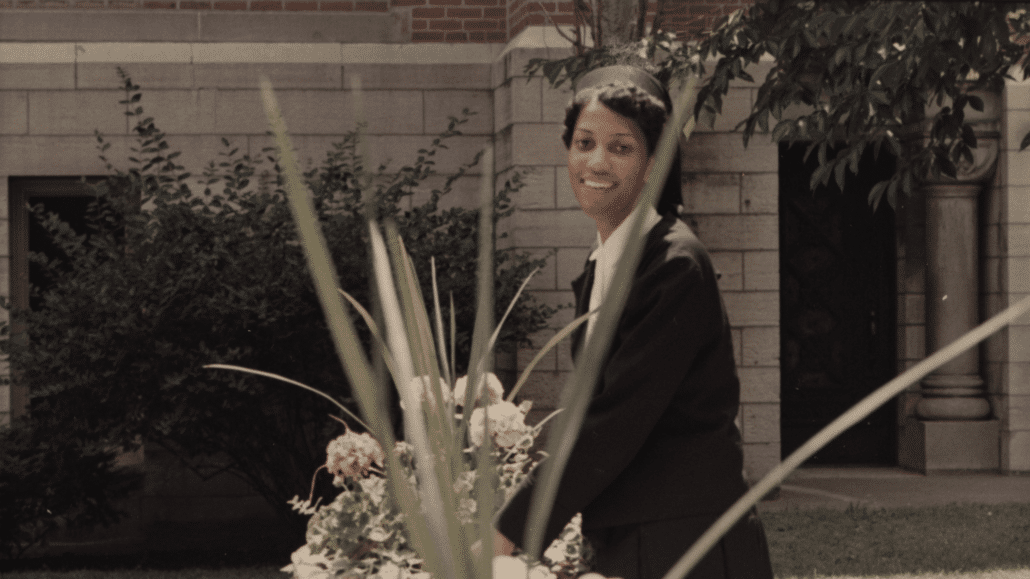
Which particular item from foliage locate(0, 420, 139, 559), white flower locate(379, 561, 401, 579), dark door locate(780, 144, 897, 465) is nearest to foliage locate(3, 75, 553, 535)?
foliage locate(0, 420, 139, 559)

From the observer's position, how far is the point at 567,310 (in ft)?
26.0

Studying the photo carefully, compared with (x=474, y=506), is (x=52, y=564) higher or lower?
lower

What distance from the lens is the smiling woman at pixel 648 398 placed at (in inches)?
64.8

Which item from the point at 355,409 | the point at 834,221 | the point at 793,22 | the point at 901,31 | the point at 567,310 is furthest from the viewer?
the point at 834,221

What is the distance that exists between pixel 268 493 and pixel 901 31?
467 cm


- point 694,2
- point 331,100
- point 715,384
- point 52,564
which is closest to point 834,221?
point 694,2

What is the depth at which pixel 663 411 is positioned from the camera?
1.70 meters

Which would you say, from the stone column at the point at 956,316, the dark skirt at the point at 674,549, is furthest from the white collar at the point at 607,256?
the stone column at the point at 956,316

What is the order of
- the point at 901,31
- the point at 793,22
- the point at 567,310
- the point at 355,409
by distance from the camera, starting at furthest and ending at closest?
1. the point at 567,310
2. the point at 355,409
3. the point at 793,22
4. the point at 901,31

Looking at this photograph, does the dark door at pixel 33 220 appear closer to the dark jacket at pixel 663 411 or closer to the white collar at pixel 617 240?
the white collar at pixel 617 240

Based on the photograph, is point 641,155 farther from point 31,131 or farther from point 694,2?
point 31,131

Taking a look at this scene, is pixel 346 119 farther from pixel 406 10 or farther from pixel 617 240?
pixel 617 240

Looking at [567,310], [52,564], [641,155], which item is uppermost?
[641,155]

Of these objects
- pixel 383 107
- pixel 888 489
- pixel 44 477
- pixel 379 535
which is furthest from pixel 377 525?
pixel 888 489
